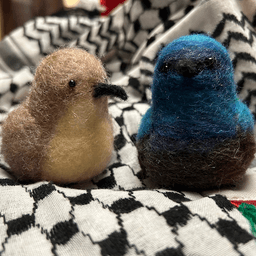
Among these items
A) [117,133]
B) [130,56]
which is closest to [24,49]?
[130,56]

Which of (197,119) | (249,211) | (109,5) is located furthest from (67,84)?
(109,5)

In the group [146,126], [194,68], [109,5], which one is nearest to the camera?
[194,68]

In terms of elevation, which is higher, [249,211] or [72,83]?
[72,83]

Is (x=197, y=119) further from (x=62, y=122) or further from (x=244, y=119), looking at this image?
(x=62, y=122)

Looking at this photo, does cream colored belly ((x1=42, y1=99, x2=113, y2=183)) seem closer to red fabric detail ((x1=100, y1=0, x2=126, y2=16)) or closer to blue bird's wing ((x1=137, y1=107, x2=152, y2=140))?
blue bird's wing ((x1=137, y1=107, x2=152, y2=140))

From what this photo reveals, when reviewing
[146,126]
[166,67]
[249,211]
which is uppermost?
[166,67]

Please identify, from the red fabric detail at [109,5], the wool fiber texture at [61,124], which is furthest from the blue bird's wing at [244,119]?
the red fabric detail at [109,5]

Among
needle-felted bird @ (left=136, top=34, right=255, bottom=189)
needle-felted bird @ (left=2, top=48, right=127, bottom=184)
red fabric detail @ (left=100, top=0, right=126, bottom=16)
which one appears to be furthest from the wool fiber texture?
red fabric detail @ (left=100, top=0, right=126, bottom=16)
